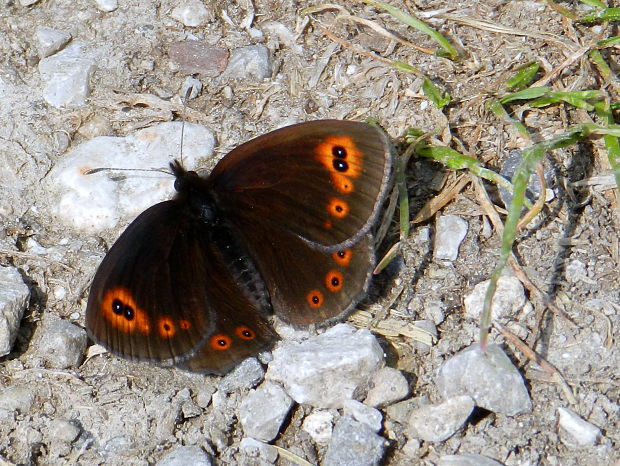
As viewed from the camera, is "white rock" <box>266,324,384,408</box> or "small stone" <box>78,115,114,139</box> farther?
"small stone" <box>78,115,114,139</box>

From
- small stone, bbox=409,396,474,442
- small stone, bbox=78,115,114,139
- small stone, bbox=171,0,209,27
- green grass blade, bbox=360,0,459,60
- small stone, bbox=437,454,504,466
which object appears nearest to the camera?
small stone, bbox=437,454,504,466

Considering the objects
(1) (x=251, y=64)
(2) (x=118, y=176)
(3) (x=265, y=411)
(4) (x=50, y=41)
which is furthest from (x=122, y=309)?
(4) (x=50, y=41)

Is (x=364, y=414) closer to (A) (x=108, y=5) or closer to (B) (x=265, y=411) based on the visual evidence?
(B) (x=265, y=411)

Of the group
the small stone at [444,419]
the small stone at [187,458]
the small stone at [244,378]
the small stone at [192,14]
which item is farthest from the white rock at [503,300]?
the small stone at [192,14]

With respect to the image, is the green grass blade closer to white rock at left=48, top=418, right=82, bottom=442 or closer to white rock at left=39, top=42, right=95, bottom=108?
white rock at left=39, top=42, right=95, bottom=108

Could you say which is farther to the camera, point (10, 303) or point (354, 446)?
point (10, 303)

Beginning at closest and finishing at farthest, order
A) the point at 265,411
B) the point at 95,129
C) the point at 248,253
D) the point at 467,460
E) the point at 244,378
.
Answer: the point at 467,460 → the point at 265,411 → the point at 244,378 → the point at 248,253 → the point at 95,129

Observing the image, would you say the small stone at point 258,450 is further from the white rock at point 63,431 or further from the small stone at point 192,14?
the small stone at point 192,14

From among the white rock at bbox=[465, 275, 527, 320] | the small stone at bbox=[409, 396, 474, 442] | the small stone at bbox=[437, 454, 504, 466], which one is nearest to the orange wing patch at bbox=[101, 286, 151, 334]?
the small stone at bbox=[409, 396, 474, 442]
